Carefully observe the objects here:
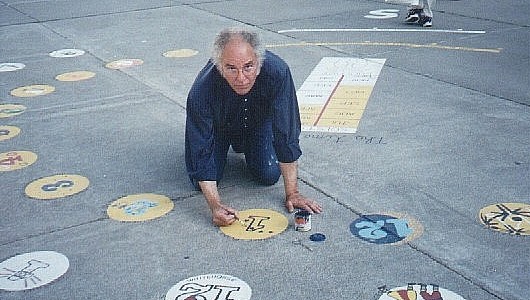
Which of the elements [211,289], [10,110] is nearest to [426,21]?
[10,110]

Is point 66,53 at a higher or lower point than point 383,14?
lower

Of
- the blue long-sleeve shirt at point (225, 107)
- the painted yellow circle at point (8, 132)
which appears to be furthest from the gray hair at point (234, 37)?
the painted yellow circle at point (8, 132)

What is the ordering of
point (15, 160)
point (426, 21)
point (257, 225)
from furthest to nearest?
point (426, 21), point (15, 160), point (257, 225)

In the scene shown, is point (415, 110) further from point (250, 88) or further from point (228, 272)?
point (228, 272)

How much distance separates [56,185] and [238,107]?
111 cm

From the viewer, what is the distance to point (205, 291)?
97.9 inches

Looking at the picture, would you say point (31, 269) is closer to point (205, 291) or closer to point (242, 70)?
point (205, 291)

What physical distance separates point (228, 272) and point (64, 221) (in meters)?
0.94

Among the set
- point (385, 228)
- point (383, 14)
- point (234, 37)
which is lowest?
point (385, 228)

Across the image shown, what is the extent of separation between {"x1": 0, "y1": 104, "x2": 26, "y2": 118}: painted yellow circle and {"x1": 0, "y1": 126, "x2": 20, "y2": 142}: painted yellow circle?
0.89 ft

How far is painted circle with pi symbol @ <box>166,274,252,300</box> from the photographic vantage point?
2455mm

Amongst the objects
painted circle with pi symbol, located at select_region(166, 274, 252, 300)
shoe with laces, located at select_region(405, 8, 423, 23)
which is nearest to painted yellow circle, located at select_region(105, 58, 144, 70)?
shoe with laces, located at select_region(405, 8, 423, 23)

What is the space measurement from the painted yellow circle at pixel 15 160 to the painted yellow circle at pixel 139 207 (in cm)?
82

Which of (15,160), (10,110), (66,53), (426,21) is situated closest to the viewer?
(15,160)
